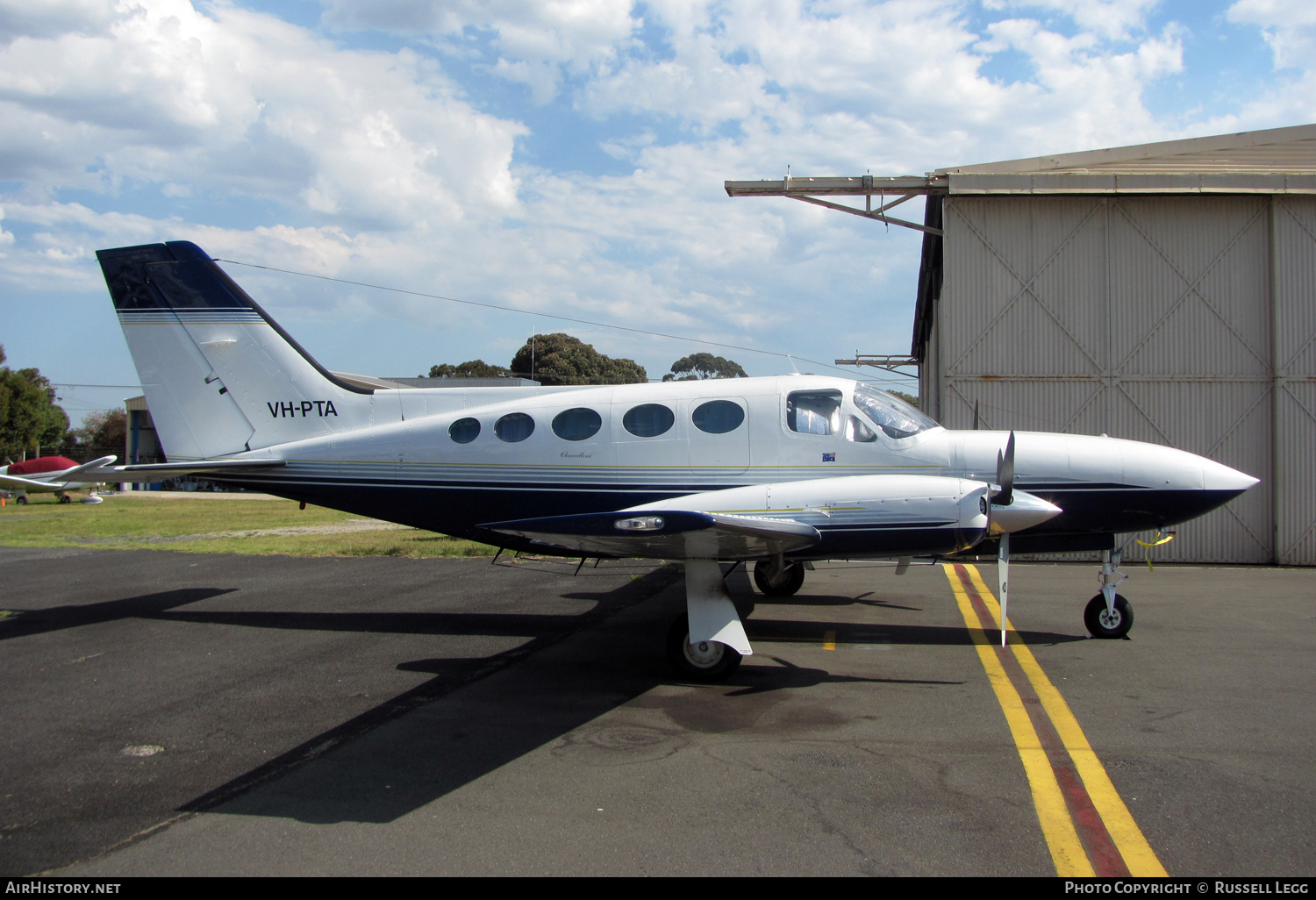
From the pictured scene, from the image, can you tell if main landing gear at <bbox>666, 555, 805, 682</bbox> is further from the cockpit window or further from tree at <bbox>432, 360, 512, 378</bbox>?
tree at <bbox>432, 360, 512, 378</bbox>

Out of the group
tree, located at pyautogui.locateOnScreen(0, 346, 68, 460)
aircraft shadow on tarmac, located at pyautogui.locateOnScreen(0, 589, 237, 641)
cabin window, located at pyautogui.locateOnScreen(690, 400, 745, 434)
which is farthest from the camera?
tree, located at pyautogui.locateOnScreen(0, 346, 68, 460)

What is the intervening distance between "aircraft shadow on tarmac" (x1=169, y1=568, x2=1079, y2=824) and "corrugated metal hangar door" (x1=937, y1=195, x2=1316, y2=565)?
7.96m

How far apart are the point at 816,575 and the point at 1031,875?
8968 mm

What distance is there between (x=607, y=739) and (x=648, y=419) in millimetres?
3666

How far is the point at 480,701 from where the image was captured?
625cm

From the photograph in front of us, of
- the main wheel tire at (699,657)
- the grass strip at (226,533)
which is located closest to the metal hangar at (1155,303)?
the main wheel tire at (699,657)

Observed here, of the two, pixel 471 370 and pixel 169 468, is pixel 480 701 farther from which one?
pixel 471 370

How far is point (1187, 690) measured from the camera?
244 inches

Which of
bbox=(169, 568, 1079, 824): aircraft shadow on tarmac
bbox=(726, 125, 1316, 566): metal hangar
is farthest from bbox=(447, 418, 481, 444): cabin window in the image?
bbox=(726, 125, 1316, 566): metal hangar

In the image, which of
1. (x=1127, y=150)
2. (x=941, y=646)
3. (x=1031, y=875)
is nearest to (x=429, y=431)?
(x=941, y=646)

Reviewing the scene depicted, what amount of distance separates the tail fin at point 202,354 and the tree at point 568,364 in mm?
39584

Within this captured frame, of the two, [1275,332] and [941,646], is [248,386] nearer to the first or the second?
[941,646]

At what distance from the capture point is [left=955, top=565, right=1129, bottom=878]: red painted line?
359 centimetres

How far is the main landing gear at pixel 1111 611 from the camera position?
312 inches
